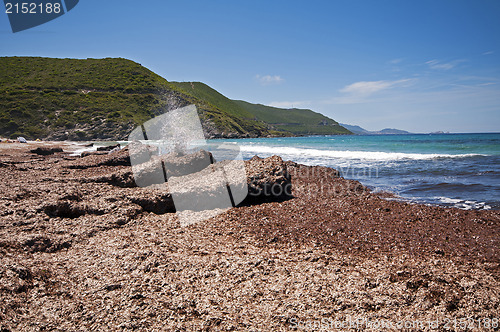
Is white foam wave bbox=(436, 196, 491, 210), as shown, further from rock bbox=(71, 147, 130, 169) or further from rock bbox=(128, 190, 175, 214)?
rock bbox=(71, 147, 130, 169)

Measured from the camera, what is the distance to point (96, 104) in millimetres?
61219

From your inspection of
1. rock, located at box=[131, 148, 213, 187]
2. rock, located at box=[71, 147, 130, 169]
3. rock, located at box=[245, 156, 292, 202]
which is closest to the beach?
rock, located at box=[245, 156, 292, 202]

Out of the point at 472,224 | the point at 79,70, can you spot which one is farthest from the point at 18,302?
the point at 79,70

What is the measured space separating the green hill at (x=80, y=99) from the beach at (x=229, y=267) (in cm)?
5515

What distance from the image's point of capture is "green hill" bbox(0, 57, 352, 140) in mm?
51144

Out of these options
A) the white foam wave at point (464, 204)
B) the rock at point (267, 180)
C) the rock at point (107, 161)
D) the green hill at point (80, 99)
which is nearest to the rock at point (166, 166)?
the rock at point (107, 161)

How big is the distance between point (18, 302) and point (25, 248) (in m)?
1.27

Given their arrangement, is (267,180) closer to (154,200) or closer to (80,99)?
(154,200)

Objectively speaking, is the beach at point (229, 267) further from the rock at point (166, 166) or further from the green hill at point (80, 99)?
the green hill at point (80, 99)

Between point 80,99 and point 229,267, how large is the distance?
231 ft

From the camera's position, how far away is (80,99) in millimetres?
60688

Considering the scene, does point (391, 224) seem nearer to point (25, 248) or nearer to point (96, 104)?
point (25, 248)

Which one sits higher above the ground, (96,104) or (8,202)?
(96,104)

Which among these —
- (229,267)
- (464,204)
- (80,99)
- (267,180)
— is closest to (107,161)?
(267,180)
